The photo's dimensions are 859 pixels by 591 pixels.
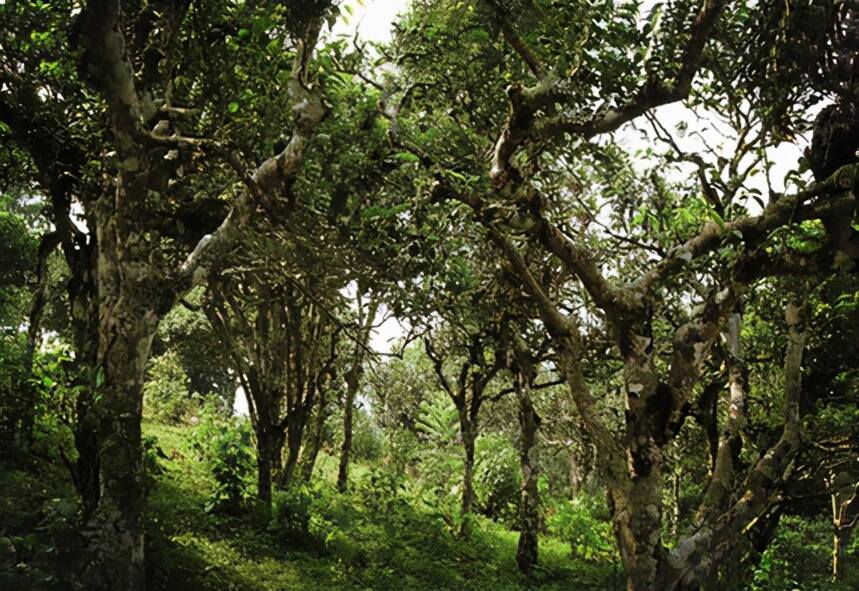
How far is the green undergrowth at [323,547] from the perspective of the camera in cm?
852

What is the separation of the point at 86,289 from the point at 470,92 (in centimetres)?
561

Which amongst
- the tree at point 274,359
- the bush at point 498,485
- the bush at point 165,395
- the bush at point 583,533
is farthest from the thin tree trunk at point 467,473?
the bush at point 165,395

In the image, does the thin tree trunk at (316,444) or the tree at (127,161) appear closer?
the tree at (127,161)

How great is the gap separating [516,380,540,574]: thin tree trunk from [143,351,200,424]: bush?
1201 centimetres

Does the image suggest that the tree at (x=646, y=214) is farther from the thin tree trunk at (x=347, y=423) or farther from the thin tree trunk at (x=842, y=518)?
the thin tree trunk at (x=347, y=423)

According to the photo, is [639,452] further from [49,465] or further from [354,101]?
[49,465]

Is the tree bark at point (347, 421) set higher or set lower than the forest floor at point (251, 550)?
higher

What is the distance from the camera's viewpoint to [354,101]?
8.20 m

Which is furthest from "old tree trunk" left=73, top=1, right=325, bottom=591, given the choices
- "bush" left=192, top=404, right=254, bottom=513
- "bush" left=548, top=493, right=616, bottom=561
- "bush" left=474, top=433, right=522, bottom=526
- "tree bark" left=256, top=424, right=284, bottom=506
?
"bush" left=474, top=433, right=522, bottom=526

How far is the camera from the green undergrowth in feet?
28.0

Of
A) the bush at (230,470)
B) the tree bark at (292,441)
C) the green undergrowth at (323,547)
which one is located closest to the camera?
the green undergrowth at (323,547)

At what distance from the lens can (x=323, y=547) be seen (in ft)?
36.7

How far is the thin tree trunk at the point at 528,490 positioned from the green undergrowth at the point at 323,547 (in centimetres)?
37

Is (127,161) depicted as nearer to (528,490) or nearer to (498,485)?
(528,490)
